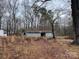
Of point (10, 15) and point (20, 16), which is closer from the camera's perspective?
point (10, 15)

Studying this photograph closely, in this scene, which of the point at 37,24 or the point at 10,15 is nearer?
the point at 10,15

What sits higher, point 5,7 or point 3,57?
point 5,7

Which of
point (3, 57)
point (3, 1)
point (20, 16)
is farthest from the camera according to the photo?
point (20, 16)

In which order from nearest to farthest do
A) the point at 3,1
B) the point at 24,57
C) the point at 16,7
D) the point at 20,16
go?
the point at 24,57, the point at 3,1, the point at 16,7, the point at 20,16

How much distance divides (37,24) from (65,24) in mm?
17343

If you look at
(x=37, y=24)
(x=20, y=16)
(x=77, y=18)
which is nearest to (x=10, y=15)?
(x=20, y=16)

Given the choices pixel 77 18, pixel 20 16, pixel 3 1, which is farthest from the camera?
pixel 20 16

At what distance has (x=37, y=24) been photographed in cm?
7588

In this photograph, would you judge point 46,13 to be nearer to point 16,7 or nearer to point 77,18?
point 16,7

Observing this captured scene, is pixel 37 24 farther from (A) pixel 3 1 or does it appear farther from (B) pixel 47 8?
(A) pixel 3 1

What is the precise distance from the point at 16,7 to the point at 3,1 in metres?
5.32

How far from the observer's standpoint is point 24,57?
6848mm

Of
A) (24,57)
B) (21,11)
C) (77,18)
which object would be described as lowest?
(24,57)

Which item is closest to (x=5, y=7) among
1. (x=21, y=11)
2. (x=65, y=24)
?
(x=21, y=11)
